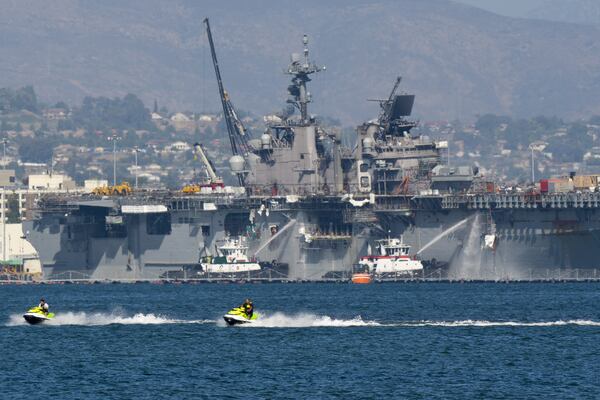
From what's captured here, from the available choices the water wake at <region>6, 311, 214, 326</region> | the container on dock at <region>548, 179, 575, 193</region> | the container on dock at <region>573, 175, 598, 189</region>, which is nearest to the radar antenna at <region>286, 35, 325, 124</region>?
the container on dock at <region>548, 179, 575, 193</region>

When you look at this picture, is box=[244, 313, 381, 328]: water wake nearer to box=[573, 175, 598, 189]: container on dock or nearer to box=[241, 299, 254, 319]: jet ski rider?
box=[241, 299, 254, 319]: jet ski rider

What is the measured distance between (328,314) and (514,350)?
2370 cm

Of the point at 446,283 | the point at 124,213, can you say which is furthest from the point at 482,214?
the point at 124,213

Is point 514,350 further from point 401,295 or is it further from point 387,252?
point 387,252

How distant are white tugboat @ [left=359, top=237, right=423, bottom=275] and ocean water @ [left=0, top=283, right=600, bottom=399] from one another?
61.5 feet

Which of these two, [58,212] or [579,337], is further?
[58,212]

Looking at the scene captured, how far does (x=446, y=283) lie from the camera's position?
135 meters

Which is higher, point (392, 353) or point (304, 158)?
point (304, 158)

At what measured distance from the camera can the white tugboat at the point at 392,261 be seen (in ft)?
449

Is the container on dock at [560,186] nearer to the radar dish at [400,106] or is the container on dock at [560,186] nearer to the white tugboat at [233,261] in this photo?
the radar dish at [400,106]

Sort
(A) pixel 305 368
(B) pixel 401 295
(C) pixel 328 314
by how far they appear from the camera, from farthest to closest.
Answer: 1. (B) pixel 401 295
2. (C) pixel 328 314
3. (A) pixel 305 368

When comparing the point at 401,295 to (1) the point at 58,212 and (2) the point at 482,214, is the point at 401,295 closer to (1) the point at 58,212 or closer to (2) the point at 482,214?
(2) the point at 482,214

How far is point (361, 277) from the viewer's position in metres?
138

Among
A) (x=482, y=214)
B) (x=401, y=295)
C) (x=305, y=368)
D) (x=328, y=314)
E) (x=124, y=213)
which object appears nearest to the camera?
(x=305, y=368)
